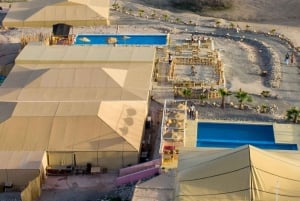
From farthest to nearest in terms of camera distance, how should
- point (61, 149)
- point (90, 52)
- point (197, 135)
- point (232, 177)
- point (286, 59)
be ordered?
point (286, 59) < point (90, 52) < point (197, 135) < point (61, 149) < point (232, 177)

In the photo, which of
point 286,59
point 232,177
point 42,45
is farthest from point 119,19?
point 232,177

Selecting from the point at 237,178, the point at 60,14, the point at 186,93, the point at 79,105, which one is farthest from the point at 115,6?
the point at 237,178

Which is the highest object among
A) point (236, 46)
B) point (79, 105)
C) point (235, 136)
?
point (236, 46)

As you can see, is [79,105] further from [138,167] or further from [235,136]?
[235,136]

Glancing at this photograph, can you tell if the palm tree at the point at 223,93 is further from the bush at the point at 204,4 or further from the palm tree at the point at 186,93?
the bush at the point at 204,4

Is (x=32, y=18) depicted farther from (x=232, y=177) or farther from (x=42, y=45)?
(x=232, y=177)
